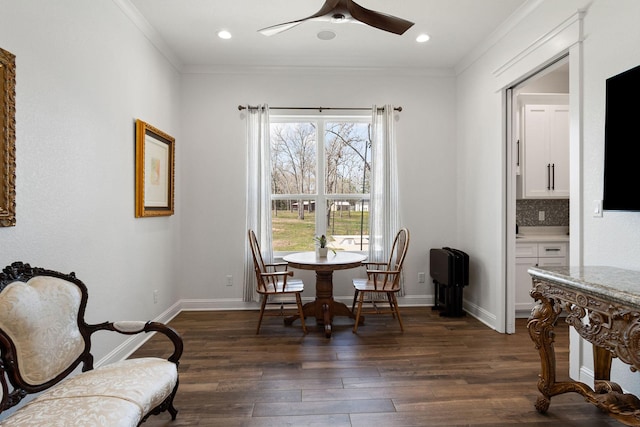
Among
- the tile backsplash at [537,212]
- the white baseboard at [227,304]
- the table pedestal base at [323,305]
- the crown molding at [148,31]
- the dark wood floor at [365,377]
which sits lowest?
the dark wood floor at [365,377]

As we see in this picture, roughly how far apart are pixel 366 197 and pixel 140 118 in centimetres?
261

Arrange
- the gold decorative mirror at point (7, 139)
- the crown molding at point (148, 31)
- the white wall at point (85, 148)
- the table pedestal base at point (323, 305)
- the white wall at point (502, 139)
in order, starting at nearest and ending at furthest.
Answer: the gold decorative mirror at point (7, 139) < the white wall at point (85, 148) < the white wall at point (502, 139) < the crown molding at point (148, 31) < the table pedestal base at point (323, 305)

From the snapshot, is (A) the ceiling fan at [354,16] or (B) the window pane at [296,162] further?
(B) the window pane at [296,162]

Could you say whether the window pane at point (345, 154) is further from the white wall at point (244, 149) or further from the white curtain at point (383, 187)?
the white wall at point (244, 149)

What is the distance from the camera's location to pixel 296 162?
4430 millimetres

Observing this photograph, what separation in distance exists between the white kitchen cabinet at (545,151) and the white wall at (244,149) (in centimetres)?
89

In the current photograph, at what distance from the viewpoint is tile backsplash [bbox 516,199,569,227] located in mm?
4328

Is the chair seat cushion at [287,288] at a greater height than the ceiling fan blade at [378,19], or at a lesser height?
lesser

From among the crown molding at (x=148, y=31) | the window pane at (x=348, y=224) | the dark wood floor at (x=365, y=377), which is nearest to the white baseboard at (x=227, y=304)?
the dark wood floor at (x=365, y=377)

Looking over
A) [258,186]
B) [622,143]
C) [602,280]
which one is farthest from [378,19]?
[258,186]

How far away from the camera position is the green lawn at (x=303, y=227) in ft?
14.5

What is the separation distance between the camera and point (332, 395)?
2303mm

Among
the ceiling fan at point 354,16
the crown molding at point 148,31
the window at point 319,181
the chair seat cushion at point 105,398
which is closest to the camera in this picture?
the chair seat cushion at point 105,398

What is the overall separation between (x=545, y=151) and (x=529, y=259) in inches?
49.0
